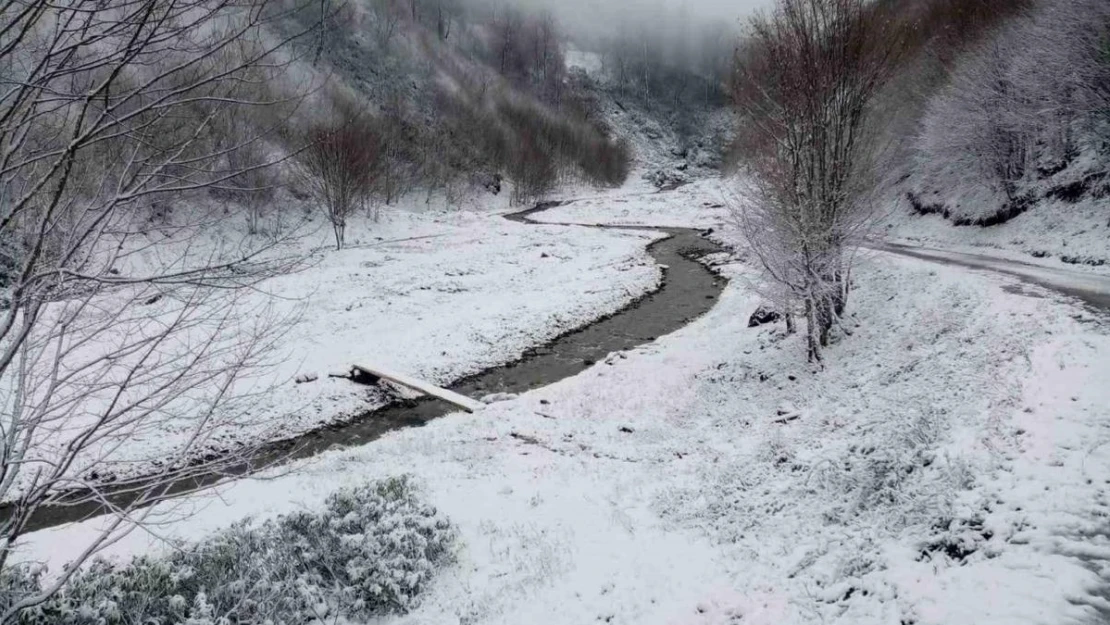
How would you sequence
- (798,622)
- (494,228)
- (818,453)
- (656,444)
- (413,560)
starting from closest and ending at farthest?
(798,622) < (413,560) < (818,453) < (656,444) < (494,228)

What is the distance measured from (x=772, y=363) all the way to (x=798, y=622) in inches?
351

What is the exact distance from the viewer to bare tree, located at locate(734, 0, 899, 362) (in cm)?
1186

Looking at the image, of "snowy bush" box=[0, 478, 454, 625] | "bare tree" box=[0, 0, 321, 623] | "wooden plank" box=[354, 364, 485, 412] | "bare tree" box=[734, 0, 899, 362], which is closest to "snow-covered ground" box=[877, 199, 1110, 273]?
"bare tree" box=[734, 0, 899, 362]

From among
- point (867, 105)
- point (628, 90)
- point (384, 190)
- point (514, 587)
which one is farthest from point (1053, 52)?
point (628, 90)

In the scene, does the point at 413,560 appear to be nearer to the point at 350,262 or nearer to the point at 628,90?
the point at 350,262

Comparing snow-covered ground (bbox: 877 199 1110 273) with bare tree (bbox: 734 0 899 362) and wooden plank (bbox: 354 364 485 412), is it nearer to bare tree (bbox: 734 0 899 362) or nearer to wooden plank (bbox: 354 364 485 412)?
bare tree (bbox: 734 0 899 362)

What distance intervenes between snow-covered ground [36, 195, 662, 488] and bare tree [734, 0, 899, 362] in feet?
28.7

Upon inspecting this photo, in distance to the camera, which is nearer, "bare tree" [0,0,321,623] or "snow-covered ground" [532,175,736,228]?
"bare tree" [0,0,321,623]

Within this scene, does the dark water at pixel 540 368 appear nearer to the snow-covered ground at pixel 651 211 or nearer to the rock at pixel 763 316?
the rock at pixel 763 316

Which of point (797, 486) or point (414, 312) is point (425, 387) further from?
point (797, 486)

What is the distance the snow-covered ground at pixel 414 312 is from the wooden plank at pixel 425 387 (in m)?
0.52

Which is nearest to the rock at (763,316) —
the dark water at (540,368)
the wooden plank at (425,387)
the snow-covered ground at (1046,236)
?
the dark water at (540,368)

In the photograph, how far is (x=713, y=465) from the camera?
9.11 meters

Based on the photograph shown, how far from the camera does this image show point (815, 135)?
40.9ft
